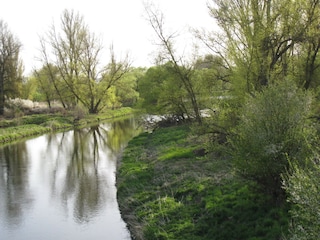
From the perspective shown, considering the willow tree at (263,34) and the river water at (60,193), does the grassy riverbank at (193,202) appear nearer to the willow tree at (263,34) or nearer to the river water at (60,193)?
the river water at (60,193)

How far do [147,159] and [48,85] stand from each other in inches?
1500

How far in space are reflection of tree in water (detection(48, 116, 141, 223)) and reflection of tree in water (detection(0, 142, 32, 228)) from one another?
1381mm

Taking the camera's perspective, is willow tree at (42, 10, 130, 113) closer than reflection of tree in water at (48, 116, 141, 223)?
No

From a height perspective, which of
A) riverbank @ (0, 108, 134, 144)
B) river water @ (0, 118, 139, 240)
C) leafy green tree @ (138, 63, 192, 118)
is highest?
leafy green tree @ (138, 63, 192, 118)

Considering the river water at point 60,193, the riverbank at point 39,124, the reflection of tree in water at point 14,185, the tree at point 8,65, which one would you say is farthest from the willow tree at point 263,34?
the tree at point 8,65

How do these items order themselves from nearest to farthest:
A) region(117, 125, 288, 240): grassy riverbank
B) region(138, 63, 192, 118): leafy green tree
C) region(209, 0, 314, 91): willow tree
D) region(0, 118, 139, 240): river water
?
region(117, 125, 288, 240): grassy riverbank
region(0, 118, 139, 240): river water
region(209, 0, 314, 91): willow tree
region(138, 63, 192, 118): leafy green tree

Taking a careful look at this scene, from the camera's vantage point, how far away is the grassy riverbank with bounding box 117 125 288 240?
8.93 m

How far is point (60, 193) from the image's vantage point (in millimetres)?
15438

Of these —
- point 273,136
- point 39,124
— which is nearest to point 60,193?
point 273,136

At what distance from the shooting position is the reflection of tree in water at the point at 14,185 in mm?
13219

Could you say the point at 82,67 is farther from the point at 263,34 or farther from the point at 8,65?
the point at 263,34

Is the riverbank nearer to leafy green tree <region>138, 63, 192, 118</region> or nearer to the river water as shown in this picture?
the river water

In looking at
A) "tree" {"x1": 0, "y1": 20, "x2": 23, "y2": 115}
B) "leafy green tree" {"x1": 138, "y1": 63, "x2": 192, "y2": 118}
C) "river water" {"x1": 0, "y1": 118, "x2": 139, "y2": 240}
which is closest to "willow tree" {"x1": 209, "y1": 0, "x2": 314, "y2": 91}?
"river water" {"x1": 0, "y1": 118, "x2": 139, "y2": 240}

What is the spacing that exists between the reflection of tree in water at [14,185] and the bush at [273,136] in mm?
7982
